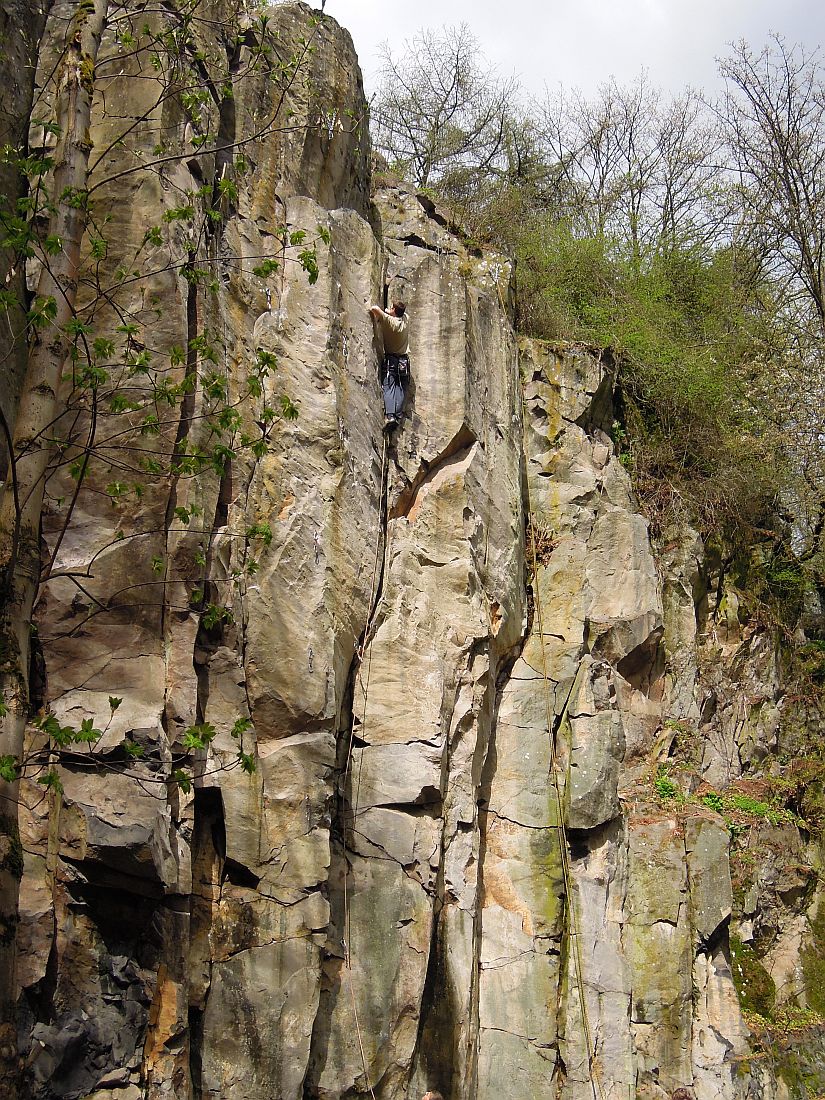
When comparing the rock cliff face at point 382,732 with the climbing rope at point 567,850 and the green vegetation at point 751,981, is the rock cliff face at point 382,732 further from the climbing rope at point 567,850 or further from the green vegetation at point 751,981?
the green vegetation at point 751,981

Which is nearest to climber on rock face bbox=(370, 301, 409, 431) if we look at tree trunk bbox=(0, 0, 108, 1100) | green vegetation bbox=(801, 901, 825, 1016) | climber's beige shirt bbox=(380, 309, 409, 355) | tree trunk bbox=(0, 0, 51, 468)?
climber's beige shirt bbox=(380, 309, 409, 355)

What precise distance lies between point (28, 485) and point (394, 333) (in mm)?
6200

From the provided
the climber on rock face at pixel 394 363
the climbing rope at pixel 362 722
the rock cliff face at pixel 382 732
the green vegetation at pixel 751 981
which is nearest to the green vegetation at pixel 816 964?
the rock cliff face at pixel 382 732

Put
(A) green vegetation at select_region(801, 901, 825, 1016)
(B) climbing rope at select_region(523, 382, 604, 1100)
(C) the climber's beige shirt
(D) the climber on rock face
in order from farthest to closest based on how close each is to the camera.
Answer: (A) green vegetation at select_region(801, 901, 825, 1016) → (D) the climber on rock face → (C) the climber's beige shirt → (B) climbing rope at select_region(523, 382, 604, 1100)

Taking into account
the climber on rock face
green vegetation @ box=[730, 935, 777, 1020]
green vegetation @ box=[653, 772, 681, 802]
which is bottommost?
green vegetation @ box=[730, 935, 777, 1020]

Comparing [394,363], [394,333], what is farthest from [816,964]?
[394,333]

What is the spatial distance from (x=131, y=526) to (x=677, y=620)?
7933mm

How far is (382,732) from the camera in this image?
9477mm

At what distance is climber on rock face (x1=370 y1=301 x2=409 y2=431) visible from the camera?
35.8 feet

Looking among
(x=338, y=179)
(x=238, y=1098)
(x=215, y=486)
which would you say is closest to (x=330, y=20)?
(x=338, y=179)

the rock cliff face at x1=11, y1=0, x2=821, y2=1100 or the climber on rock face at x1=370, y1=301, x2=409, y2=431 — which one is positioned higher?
the climber on rock face at x1=370, y1=301, x2=409, y2=431

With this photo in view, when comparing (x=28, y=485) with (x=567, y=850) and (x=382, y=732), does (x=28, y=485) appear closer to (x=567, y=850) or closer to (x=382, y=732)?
(x=382, y=732)

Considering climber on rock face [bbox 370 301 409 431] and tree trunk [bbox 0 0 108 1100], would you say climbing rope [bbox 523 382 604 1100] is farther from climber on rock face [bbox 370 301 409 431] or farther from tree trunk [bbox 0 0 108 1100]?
tree trunk [bbox 0 0 108 1100]

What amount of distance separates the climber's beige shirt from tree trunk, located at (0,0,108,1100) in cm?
486
